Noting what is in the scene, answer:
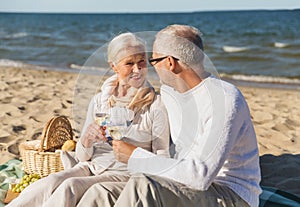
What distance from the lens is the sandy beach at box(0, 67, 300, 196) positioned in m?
4.65

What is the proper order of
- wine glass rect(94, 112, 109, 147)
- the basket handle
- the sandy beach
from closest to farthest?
wine glass rect(94, 112, 109, 147) → the basket handle → the sandy beach

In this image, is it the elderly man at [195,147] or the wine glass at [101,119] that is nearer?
the elderly man at [195,147]

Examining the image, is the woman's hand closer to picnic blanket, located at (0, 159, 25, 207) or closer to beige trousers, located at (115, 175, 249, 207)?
beige trousers, located at (115, 175, 249, 207)

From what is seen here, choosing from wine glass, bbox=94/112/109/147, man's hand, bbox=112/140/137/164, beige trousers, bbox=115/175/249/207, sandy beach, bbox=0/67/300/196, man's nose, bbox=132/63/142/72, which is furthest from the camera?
sandy beach, bbox=0/67/300/196

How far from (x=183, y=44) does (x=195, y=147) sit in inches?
20.8

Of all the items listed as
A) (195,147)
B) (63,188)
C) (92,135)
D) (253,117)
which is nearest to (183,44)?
(195,147)

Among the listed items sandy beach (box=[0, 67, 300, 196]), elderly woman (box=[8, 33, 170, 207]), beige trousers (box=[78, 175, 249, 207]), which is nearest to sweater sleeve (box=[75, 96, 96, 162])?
elderly woman (box=[8, 33, 170, 207])

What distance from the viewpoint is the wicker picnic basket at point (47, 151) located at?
385 cm

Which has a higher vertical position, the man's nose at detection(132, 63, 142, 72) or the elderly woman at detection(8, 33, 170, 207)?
the man's nose at detection(132, 63, 142, 72)

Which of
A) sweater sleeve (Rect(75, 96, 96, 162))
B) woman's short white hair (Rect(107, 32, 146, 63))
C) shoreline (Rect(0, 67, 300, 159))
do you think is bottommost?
shoreline (Rect(0, 67, 300, 159))

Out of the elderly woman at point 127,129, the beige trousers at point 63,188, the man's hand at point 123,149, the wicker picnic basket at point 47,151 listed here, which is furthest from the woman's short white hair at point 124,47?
the wicker picnic basket at point 47,151

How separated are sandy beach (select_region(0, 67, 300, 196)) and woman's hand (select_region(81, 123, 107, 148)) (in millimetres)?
340

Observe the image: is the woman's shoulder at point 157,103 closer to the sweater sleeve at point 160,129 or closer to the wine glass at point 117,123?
the sweater sleeve at point 160,129

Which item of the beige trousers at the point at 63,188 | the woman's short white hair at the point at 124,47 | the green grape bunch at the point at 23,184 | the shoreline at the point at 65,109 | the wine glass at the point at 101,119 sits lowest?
the shoreline at the point at 65,109
